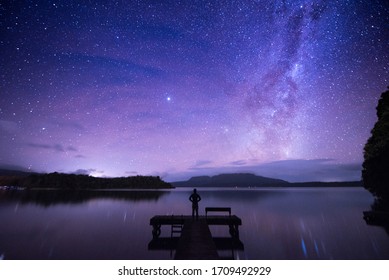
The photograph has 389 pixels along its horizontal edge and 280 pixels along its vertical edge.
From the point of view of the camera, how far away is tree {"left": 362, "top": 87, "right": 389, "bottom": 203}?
2408 centimetres

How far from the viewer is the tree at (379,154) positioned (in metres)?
24.1

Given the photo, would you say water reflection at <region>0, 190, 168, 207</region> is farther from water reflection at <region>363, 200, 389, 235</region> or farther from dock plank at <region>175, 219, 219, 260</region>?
water reflection at <region>363, 200, 389, 235</region>

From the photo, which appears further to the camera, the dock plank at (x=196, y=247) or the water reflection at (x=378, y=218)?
the water reflection at (x=378, y=218)

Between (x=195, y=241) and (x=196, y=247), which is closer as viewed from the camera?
(x=196, y=247)

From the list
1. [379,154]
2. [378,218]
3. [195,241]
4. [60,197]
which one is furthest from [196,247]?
[60,197]

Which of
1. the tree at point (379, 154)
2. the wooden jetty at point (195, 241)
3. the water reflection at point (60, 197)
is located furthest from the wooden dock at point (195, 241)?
the water reflection at point (60, 197)

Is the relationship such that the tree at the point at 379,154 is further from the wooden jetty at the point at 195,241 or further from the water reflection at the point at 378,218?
the wooden jetty at the point at 195,241

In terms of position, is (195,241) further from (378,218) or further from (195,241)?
(378,218)

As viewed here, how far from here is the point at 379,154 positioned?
2466 cm

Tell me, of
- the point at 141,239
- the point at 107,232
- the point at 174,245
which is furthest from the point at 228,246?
the point at 107,232

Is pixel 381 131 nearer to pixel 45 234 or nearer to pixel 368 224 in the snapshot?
pixel 368 224

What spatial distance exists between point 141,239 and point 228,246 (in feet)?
29.8

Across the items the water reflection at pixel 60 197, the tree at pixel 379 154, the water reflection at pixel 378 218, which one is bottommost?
the water reflection at pixel 378 218

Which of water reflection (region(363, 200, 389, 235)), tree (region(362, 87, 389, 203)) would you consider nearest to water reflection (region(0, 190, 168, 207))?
water reflection (region(363, 200, 389, 235))
